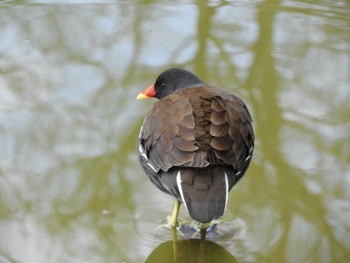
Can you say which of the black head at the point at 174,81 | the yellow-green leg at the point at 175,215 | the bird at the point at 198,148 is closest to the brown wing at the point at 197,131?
the bird at the point at 198,148

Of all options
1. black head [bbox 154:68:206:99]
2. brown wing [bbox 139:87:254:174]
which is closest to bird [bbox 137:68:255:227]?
brown wing [bbox 139:87:254:174]

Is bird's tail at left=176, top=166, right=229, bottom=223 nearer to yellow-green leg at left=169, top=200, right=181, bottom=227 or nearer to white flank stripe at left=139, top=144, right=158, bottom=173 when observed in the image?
white flank stripe at left=139, top=144, right=158, bottom=173

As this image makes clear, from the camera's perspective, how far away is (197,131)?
382cm

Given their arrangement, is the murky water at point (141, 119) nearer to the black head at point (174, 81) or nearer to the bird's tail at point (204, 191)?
the black head at point (174, 81)

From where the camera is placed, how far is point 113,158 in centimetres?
493

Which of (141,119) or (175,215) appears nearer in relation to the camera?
(175,215)

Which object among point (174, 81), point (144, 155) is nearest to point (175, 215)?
point (144, 155)

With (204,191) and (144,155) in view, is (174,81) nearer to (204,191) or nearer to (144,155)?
(144,155)

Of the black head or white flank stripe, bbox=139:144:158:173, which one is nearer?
white flank stripe, bbox=139:144:158:173

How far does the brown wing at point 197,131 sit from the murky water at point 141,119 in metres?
0.58

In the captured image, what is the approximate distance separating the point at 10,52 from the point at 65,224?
98.5 inches

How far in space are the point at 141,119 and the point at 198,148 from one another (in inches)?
68.6

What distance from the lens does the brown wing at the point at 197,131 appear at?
373 cm

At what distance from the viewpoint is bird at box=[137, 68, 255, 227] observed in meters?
3.66
